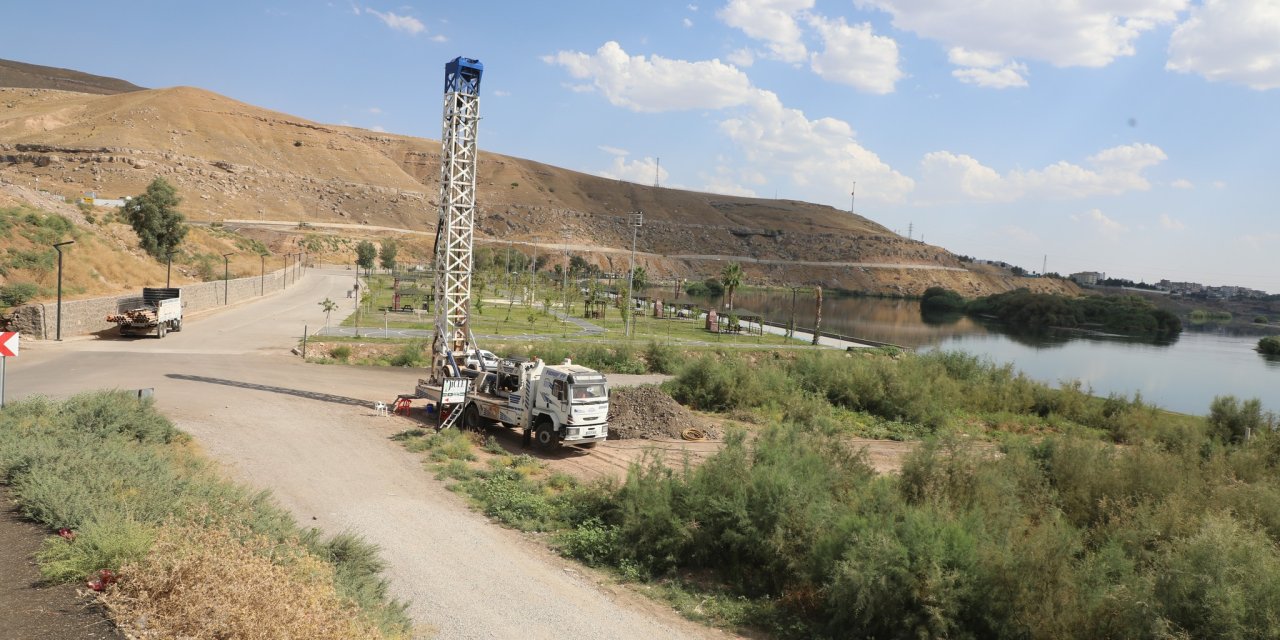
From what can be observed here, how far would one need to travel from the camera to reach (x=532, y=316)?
46.2m

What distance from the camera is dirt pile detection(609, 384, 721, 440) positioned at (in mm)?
22062

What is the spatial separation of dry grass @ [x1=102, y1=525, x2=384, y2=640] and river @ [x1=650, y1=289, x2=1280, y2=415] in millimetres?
37676

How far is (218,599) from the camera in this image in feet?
19.5

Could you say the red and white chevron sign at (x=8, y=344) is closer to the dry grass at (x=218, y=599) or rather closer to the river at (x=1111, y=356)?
the dry grass at (x=218, y=599)

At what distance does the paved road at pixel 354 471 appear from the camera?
9.91 metres

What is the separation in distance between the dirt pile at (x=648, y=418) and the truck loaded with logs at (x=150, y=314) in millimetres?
22749

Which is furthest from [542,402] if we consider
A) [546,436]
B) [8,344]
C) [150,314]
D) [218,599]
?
[150,314]

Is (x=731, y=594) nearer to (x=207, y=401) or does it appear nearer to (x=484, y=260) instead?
(x=207, y=401)

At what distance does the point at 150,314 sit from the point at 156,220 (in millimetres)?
27264

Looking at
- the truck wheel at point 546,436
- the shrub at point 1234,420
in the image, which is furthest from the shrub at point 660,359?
the shrub at point 1234,420

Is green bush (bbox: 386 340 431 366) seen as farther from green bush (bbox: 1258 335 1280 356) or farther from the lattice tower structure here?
green bush (bbox: 1258 335 1280 356)

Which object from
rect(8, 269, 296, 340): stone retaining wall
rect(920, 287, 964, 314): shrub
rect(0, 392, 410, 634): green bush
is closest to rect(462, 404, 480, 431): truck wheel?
rect(0, 392, 410, 634): green bush

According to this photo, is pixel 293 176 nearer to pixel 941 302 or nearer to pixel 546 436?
pixel 941 302

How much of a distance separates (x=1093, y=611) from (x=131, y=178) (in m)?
126
